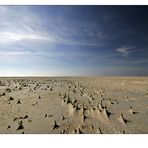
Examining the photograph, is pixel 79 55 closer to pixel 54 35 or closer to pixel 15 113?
pixel 54 35

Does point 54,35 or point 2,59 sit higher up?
point 54,35

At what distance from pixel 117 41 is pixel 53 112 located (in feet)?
4.37

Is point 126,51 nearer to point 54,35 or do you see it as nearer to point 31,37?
point 54,35

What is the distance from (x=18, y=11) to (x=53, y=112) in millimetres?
1423

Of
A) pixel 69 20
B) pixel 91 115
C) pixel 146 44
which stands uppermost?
pixel 69 20

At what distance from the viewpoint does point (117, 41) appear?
3660 millimetres

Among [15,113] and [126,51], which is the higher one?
[126,51]

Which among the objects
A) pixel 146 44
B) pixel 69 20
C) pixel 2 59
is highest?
pixel 69 20

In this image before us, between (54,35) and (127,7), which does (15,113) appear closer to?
(54,35)

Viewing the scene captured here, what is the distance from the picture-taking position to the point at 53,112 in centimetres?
353

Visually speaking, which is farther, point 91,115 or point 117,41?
point 117,41

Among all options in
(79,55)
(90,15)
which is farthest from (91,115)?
(90,15)

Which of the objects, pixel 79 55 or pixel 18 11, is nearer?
pixel 18 11
